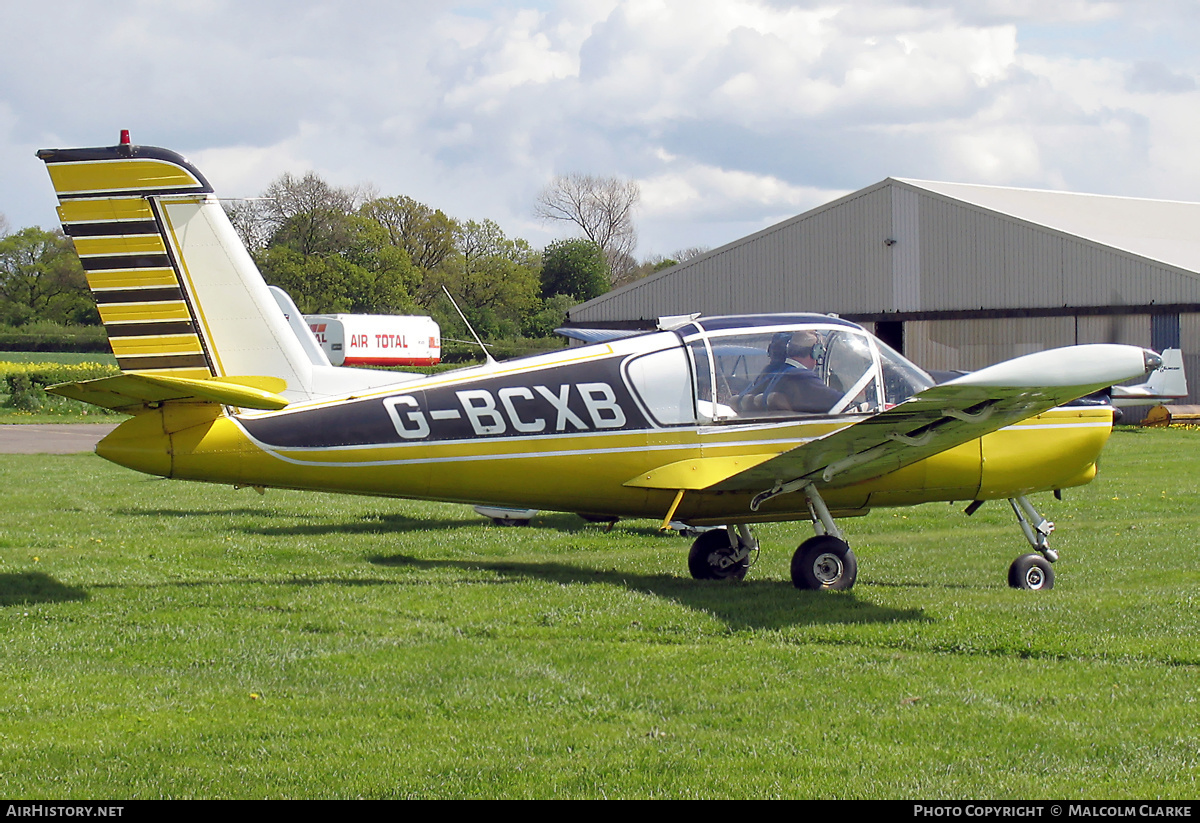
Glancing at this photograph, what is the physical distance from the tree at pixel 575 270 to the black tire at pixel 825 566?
71.2 metres

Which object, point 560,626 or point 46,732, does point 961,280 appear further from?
point 46,732

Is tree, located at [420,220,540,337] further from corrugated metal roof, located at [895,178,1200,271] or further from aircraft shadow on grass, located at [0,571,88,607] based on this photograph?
aircraft shadow on grass, located at [0,571,88,607]

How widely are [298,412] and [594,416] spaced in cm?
234

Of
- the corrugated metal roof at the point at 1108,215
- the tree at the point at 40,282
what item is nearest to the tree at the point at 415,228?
the tree at the point at 40,282

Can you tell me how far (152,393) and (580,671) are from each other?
148 inches

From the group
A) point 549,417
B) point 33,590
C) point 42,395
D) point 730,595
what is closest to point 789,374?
point 730,595

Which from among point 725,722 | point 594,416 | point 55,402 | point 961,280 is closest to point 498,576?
point 594,416

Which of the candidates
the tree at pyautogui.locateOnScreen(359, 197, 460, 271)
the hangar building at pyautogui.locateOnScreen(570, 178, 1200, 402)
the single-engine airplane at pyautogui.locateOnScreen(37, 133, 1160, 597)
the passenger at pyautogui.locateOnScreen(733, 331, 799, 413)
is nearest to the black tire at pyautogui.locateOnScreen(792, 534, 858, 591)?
the single-engine airplane at pyautogui.locateOnScreen(37, 133, 1160, 597)

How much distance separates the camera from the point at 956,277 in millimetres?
34688

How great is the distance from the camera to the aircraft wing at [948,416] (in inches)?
280

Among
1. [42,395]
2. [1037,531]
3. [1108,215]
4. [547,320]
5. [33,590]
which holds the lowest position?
[33,590]

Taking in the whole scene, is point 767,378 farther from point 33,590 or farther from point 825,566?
point 33,590

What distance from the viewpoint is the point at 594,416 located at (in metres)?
9.04

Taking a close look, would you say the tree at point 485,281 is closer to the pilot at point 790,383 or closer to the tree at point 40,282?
the tree at point 40,282
